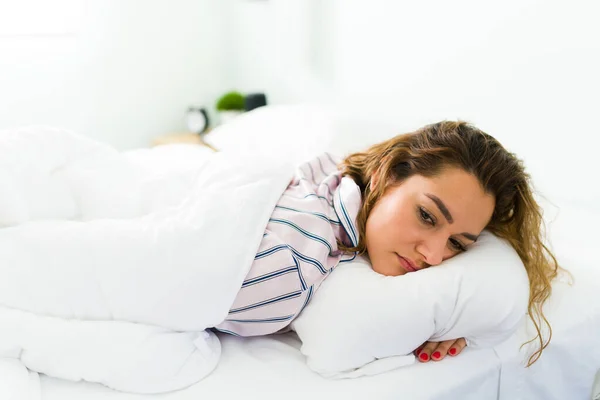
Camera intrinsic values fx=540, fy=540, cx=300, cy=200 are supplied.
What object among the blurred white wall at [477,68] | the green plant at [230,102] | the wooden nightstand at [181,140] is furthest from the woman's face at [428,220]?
the green plant at [230,102]

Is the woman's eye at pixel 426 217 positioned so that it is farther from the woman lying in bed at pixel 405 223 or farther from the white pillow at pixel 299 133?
the white pillow at pixel 299 133

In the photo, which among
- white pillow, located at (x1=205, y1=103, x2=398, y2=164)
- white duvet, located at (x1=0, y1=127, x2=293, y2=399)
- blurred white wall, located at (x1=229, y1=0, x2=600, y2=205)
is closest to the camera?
white duvet, located at (x1=0, y1=127, x2=293, y2=399)

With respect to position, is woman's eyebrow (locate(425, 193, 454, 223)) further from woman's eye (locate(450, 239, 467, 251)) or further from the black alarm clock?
the black alarm clock

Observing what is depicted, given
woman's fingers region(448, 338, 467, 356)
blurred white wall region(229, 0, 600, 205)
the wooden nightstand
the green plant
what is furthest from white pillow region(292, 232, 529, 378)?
the green plant

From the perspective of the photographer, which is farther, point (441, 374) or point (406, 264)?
point (406, 264)

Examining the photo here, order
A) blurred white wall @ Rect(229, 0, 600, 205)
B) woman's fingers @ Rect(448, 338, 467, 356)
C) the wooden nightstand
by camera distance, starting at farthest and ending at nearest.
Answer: the wooden nightstand → blurred white wall @ Rect(229, 0, 600, 205) → woman's fingers @ Rect(448, 338, 467, 356)

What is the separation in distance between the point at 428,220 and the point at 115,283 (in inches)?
22.2

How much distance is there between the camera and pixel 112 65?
2.33 metres

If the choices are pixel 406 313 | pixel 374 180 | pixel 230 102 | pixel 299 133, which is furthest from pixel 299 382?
pixel 230 102

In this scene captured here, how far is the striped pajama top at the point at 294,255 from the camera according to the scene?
958 millimetres

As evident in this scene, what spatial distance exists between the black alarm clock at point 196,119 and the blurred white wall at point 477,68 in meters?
0.53

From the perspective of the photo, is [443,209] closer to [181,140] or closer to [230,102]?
[181,140]

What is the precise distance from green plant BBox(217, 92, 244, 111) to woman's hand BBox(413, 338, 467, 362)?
166 cm

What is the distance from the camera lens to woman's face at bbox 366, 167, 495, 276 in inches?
39.2
